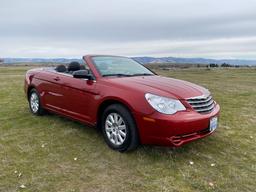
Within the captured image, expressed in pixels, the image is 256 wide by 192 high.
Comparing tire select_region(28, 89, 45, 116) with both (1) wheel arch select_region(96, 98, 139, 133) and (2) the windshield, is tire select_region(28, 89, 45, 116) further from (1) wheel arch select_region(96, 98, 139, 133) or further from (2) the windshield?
(1) wheel arch select_region(96, 98, 139, 133)

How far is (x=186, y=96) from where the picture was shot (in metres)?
4.16

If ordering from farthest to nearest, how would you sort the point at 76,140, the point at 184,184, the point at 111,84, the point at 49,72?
the point at 49,72 < the point at 76,140 < the point at 111,84 < the point at 184,184

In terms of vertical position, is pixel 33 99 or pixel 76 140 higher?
pixel 33 99

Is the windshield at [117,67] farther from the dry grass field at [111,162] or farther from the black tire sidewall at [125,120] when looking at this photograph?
the dry grass field at [111,162]

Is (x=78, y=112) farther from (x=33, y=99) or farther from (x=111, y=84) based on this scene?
(x=33, y=99)

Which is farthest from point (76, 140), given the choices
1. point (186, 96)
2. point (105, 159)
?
point (186, 96)

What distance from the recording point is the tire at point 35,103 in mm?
6342

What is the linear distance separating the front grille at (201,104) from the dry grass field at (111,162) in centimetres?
68

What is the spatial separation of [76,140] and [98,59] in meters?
1.48

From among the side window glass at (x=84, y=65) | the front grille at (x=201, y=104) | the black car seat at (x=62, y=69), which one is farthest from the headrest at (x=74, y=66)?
the front grille at (x=201, y=104)

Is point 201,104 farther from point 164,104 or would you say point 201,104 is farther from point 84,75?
point 84,75

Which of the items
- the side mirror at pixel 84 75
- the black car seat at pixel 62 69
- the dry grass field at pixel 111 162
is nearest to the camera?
the dry grass field at pixel 111 162

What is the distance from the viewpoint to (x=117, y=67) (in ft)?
17.4

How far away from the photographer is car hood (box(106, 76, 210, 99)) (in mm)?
4141
